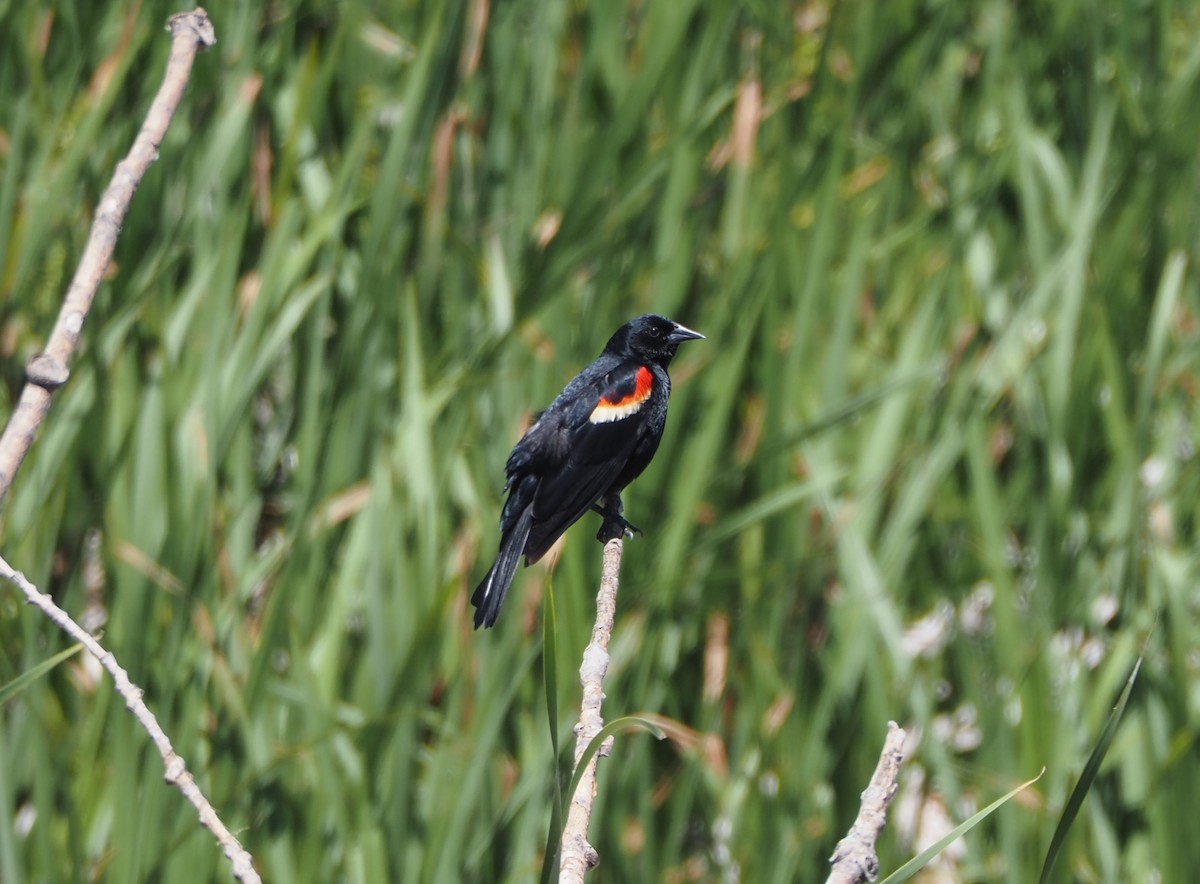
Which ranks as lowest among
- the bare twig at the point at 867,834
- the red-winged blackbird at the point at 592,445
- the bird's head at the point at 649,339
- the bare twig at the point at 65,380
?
the bare twig at the point at 867,834

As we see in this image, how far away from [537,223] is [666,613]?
1.02 m

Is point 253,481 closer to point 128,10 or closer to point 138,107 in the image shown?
point 138,107

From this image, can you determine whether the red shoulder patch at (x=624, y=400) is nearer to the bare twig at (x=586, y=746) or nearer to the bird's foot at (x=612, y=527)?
the bird's foot at (x=612, y=527)

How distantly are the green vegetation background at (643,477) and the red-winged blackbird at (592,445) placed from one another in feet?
2.23

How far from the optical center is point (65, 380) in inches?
39.8

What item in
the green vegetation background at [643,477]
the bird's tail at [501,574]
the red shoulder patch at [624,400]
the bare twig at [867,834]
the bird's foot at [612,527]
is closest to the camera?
the bare twig at [867,834]

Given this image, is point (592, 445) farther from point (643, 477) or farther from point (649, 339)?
point (643, 477)

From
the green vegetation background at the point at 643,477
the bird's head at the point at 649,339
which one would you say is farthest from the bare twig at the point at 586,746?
the green vegetation background at the point at 643,477

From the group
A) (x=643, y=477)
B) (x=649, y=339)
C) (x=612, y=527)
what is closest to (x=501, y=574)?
(x=612, y=527)

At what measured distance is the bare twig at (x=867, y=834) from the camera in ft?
2.79

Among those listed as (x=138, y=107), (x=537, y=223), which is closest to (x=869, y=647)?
(x=537, y=223)

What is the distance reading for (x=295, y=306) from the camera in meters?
2.96

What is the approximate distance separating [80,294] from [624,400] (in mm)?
1043

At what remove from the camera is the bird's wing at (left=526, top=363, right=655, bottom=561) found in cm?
179
